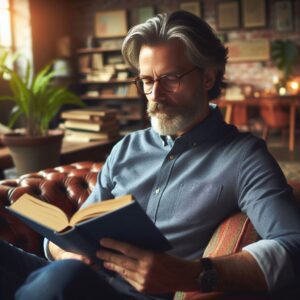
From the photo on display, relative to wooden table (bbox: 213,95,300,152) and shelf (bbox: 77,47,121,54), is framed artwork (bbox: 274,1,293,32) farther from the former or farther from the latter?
shelf (bbox: 77,47,121,54)

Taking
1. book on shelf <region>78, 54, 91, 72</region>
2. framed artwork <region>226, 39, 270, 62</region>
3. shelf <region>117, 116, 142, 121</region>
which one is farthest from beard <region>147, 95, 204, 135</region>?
book on shelf <region>78, 54, 91, 72</region>

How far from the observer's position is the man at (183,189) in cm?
88

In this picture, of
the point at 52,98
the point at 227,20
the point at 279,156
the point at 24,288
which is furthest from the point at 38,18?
the point at 24,288

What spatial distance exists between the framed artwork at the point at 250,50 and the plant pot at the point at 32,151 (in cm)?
509

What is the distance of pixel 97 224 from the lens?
2.71ft

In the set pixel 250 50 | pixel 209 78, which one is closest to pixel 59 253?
pixel 209 78

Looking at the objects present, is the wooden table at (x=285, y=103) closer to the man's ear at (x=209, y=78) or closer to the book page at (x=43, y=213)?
the man's ear at (x=209, y=78)

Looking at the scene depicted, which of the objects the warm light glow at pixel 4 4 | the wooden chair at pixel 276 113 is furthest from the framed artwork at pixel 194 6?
the warm light glow at pixel 4 4

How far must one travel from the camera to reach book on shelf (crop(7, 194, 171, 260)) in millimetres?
791

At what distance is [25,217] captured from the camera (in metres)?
0.92

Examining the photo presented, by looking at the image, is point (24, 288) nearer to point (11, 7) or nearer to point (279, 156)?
point (279, 156)

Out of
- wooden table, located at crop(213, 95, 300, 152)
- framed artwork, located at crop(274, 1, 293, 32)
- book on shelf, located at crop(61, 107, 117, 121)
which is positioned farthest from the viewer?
framed artwork, located at crop(274, 1, 293, 32)

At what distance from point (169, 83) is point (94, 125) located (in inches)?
73.0

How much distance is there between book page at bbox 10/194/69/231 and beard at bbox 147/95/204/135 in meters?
0.48
